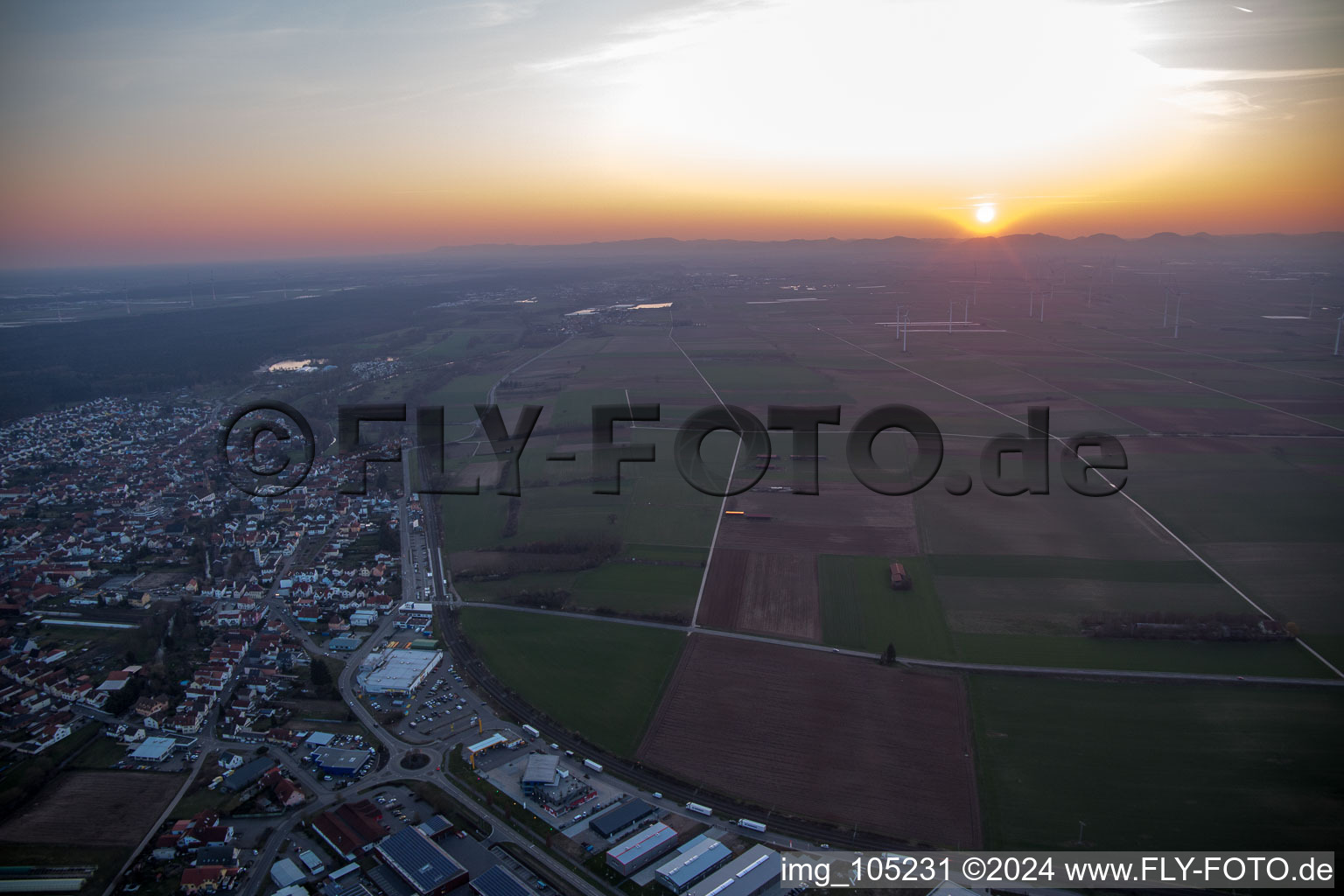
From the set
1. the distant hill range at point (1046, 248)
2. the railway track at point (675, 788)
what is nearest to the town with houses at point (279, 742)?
the railway track at point (675, 788)

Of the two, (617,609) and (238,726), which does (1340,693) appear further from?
(238,726)

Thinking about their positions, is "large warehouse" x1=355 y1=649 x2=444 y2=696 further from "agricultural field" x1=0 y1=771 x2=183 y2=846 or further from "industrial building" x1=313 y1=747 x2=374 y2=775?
"agricultural field" x1=0 y1=771 x2=183 y2=846

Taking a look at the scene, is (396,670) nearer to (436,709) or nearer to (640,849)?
(436,709)

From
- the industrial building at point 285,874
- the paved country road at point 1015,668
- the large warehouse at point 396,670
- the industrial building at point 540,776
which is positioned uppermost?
the paved country road at point 1015,668

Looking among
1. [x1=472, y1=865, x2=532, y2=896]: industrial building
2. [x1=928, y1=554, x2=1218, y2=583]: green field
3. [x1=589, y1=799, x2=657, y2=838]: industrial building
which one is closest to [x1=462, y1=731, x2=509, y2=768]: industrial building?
[x1=589, y1=799, x2=657, y2=838]: industrial building

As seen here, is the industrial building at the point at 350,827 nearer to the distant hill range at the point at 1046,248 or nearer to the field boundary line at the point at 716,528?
the field boundary line at the point at 716,528
